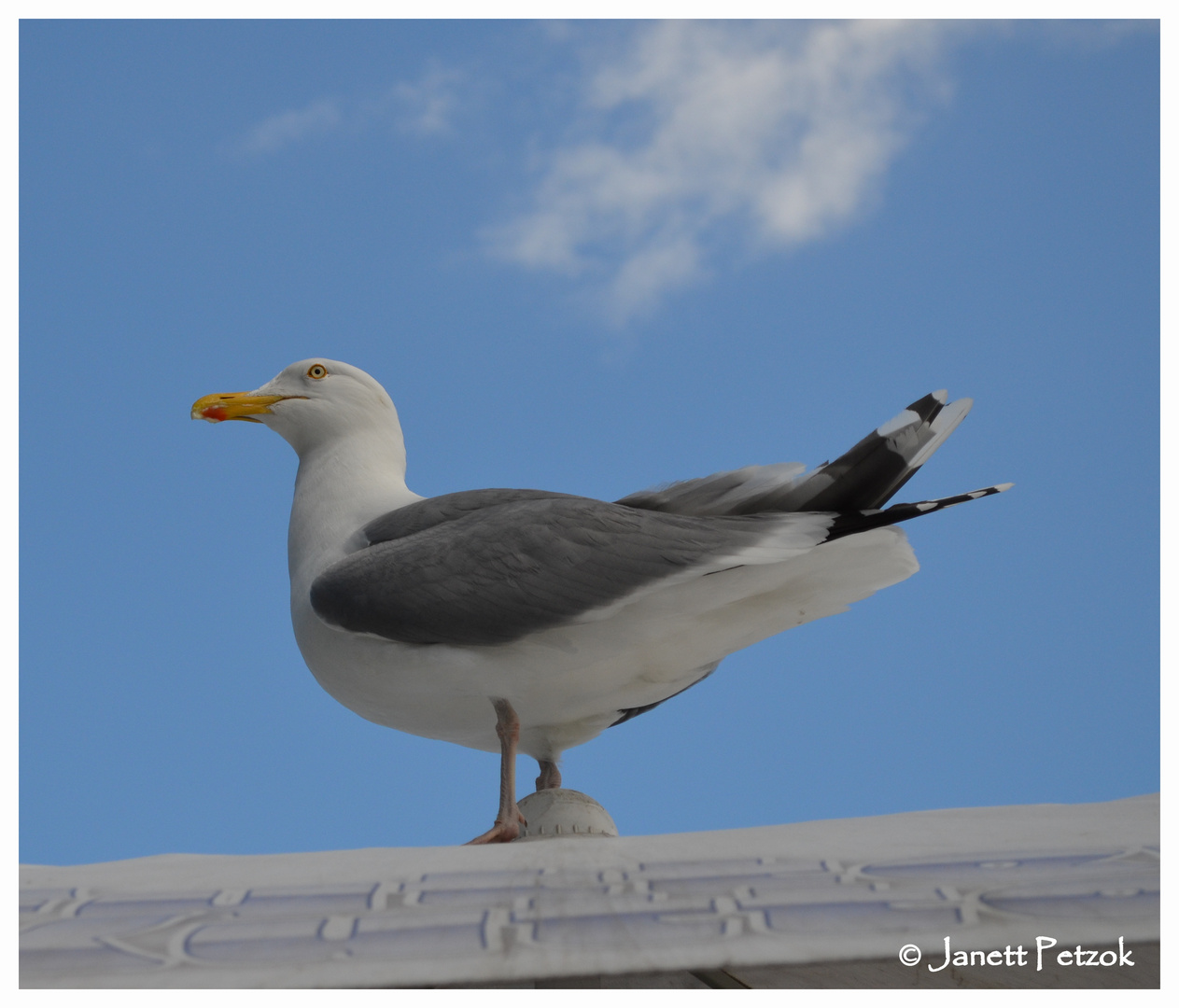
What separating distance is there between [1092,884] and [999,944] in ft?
0.71

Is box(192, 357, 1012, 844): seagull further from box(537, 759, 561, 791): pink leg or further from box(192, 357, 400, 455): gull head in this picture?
box(192, 357, 400, 455): gull head

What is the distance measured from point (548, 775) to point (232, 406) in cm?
152

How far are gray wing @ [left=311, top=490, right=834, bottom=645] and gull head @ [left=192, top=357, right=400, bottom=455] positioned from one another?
74cm

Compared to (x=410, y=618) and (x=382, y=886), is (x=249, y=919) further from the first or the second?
(x=410, y=618)

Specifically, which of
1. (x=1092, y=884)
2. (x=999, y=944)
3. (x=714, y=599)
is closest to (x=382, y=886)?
(x=999, y=944)

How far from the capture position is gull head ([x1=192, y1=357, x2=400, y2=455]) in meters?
3.49

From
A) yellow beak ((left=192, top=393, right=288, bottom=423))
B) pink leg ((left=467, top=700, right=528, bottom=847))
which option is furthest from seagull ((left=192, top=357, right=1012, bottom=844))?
yellow beak ((left=192, top=393, right=288, bottom=423))

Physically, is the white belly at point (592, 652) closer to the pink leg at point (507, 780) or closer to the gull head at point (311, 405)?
the pink leg at point (507, 780)

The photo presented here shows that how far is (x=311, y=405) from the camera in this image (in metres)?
3.49

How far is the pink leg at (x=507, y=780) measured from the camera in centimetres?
267

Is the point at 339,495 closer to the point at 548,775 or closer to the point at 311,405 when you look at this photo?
the point at 311,405

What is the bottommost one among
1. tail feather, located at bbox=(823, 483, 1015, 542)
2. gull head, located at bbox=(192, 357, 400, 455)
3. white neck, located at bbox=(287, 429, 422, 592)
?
tail feather, located at bbox=(823, 483, 1015, 542)

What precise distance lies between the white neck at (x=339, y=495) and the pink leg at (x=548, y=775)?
84 cm

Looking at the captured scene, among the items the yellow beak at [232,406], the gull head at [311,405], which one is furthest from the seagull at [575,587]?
the yellow beak at [232,406]
